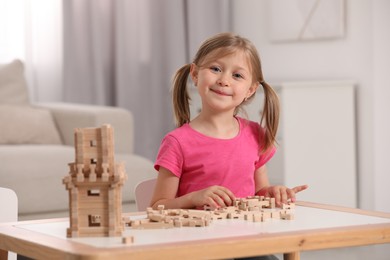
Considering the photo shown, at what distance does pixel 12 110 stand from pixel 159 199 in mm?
1892

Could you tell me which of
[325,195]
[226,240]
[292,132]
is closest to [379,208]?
[325,195]

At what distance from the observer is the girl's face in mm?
1754

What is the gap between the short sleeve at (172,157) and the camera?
1803mm

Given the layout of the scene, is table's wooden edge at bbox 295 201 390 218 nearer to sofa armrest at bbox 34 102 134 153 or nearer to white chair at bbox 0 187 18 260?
white chair at bbox 0 187 18 260

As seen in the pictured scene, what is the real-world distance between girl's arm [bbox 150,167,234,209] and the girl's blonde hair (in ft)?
0.60

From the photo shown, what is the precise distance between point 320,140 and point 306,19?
642mm

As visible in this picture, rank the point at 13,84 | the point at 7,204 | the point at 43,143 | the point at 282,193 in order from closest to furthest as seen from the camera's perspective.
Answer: the point at 282,193, the point at 7,204, the point at 43,143, the point at 13,84

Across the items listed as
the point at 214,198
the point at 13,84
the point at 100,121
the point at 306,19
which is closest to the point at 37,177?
the point at 100,121

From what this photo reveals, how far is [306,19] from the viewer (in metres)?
4.21

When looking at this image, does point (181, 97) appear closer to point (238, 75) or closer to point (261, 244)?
point (238, 75)

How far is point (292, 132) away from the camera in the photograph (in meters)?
4.02

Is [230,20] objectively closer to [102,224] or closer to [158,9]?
[158,9]

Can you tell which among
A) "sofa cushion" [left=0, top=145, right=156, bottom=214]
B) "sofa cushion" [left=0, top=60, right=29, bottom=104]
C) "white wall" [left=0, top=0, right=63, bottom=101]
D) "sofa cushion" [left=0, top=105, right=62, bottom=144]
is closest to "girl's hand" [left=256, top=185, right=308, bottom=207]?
"sofa cushion" [left=0, top=145, right=156, bottom=214]

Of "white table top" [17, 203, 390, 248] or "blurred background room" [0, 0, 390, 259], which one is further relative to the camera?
"blurred background room" [0, 0, 390, 259]
